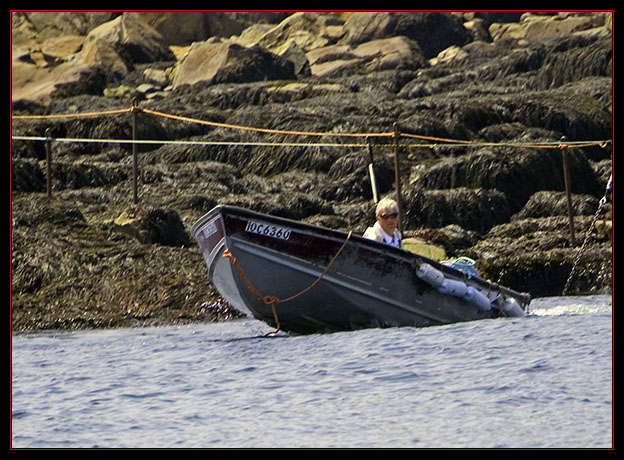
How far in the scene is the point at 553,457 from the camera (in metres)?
7.51

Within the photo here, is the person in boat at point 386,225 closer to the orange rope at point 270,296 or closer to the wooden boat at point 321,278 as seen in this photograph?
the wooden boat at point 321,278

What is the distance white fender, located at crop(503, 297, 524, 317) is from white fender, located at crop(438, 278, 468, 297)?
32.6 inches

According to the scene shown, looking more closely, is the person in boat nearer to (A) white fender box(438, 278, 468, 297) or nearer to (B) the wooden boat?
(B) the wooden boat

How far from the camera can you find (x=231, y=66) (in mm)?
39438

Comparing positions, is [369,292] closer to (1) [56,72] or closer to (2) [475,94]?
(2) [475,94]

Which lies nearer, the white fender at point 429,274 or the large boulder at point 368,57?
the white fender at point 429,274

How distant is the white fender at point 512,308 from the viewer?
14.5 m

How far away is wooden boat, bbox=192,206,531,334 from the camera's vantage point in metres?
13.2

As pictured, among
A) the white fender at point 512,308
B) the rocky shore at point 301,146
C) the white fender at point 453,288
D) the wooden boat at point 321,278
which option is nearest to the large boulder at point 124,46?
the rocky shore at point 301,146

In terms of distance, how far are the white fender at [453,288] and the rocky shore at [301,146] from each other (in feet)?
14.4

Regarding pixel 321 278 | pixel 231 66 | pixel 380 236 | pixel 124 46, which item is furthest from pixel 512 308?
pixel 124 46

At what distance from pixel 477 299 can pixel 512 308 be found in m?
0.71

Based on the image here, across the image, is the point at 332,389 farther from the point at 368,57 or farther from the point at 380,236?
the point at 368,57

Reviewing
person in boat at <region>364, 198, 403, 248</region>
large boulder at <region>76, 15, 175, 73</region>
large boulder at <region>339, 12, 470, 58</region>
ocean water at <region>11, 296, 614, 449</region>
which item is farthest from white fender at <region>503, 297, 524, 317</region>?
large boulder at <region>339, 12, 470, 58</region>
